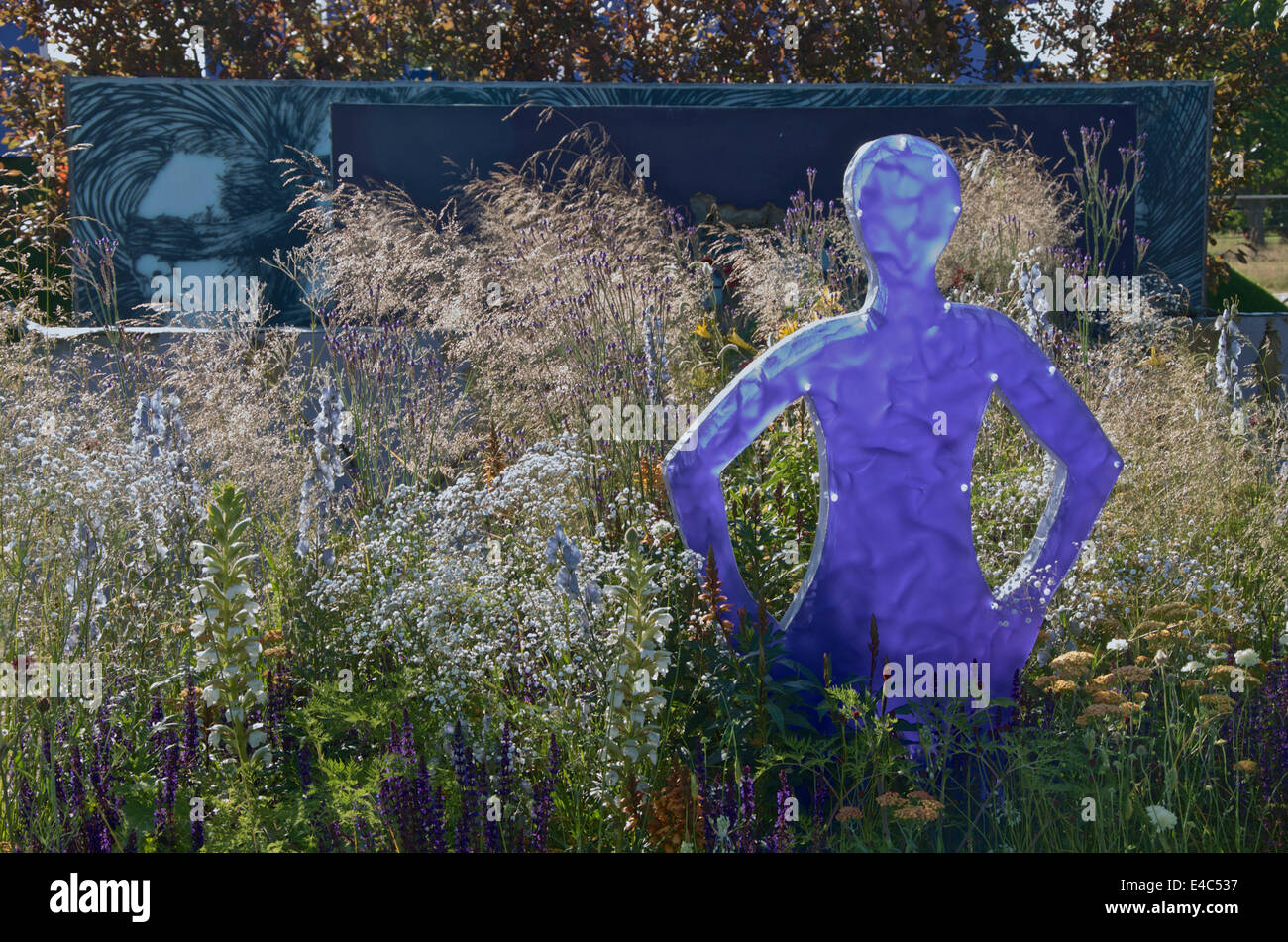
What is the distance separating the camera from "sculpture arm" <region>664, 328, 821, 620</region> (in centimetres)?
296

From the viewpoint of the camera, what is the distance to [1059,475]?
A: 3.28m

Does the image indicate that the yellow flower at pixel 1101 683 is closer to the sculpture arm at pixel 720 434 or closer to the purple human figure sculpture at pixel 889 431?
the purple human figure sculpture at pixel 889 431

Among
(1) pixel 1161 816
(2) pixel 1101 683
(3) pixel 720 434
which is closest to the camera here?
(1) pixel 1161 816

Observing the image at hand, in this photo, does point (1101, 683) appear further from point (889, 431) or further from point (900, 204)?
point (900, 204)

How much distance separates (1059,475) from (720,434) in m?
1.06

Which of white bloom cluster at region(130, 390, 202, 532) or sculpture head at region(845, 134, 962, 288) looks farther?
white bloom cluster at region(130, 390, 202, 532)

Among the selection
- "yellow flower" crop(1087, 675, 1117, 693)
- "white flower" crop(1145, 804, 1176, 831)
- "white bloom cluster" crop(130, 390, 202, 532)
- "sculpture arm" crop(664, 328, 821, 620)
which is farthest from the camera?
"white bloom cluster" crop(130, 390, 202, 532)

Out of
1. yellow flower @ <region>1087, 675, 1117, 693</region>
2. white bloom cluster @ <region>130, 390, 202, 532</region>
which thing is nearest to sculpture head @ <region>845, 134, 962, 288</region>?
yellow flower @ <region>1087, 675, 1117, 693</region>

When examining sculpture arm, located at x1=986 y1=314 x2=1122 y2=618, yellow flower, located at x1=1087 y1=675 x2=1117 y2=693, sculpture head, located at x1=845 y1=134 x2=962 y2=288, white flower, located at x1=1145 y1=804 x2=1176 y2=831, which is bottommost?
white flower, located at x1=1145 y1=804 x2=1176 y2=831

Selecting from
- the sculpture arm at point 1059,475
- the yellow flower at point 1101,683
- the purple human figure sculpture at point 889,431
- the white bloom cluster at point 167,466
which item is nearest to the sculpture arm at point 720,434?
the purple human figure sculpture at point 889,431

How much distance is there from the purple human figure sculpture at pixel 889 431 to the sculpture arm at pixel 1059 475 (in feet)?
0.05

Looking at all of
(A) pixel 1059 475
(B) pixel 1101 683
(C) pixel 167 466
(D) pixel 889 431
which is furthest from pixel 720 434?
(C) pixel 167 466

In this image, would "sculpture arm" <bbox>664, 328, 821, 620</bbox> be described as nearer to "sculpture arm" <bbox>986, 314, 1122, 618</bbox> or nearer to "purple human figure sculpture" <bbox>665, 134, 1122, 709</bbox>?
"purple human figure sculpture" <bbox>665, 134, 1122, 709</bbox>

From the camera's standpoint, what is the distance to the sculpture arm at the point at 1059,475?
3.19 metres
